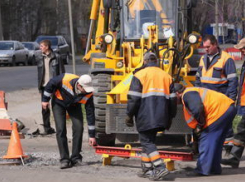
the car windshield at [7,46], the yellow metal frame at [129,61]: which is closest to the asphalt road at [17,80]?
the car windshield at [7,46]

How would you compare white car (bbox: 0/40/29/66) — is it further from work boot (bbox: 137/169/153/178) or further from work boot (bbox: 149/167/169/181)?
work boot (bbox: 149/167/169/181)

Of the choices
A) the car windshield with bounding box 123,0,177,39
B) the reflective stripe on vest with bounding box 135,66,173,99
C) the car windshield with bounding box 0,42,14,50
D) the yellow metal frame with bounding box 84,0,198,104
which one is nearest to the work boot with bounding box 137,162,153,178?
the reflective stripe on vest with bounding box 135,66,173,99

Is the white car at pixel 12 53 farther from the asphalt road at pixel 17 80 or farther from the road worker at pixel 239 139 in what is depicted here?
the road worker at pixel 239 139

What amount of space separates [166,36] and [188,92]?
366 centimetres

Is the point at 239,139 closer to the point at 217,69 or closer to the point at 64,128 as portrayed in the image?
the point at 217,69

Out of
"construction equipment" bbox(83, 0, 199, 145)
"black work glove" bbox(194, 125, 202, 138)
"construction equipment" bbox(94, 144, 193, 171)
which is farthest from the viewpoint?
"construction equipment" bbox(83, 0, 199, 145)

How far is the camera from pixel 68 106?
10.3 m

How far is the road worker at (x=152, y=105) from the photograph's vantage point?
8.98 metres

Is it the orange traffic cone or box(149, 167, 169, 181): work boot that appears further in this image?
the orange traffic cone

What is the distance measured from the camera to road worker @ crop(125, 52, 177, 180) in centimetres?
898

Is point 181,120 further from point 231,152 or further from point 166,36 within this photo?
point 166,36

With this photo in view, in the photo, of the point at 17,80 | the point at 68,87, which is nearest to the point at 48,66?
the point at 68,87

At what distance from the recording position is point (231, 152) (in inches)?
401

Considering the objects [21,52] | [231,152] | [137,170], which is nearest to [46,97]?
[137,170]
